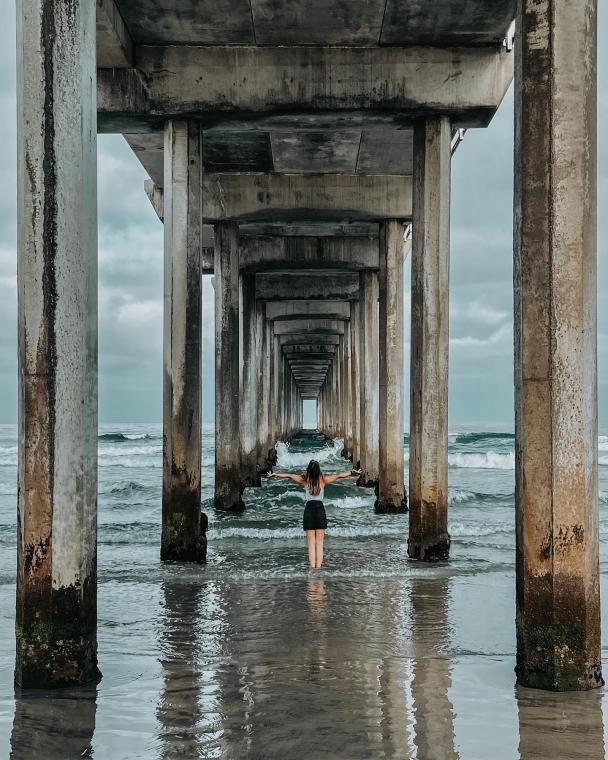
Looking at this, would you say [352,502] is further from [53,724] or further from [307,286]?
[53,724]

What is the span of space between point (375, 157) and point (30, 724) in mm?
12959

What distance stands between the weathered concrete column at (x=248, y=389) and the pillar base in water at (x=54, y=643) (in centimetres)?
1584

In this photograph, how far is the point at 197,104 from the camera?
38.2 feet

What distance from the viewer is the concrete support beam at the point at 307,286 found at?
2694cm

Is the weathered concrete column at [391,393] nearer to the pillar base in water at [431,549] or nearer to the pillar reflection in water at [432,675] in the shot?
the pillar base in water at [431,549]

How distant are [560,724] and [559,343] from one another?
76.0 inches

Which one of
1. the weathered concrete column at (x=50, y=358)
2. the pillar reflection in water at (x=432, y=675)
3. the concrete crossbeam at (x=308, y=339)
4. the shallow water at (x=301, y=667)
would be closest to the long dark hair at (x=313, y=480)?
the shallow water at (x=301, y=667)

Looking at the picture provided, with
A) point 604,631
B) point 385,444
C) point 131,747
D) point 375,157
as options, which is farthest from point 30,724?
point 375,157

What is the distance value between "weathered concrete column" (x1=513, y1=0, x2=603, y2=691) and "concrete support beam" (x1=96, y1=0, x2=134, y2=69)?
636 centimetres

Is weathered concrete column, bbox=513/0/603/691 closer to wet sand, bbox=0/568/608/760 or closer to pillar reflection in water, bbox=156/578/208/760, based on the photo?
wet sand, bbox=0/568/608/760

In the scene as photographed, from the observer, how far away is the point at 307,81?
455 inches

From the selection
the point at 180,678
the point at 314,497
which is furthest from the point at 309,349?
the point at 180,678

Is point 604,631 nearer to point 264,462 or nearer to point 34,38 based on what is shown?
point 34,38

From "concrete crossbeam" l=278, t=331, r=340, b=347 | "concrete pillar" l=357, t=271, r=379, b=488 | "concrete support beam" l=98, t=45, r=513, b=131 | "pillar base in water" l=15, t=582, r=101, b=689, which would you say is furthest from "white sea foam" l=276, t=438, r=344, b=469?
"pillar base in water" l=15, t=582, r=101, b=689
